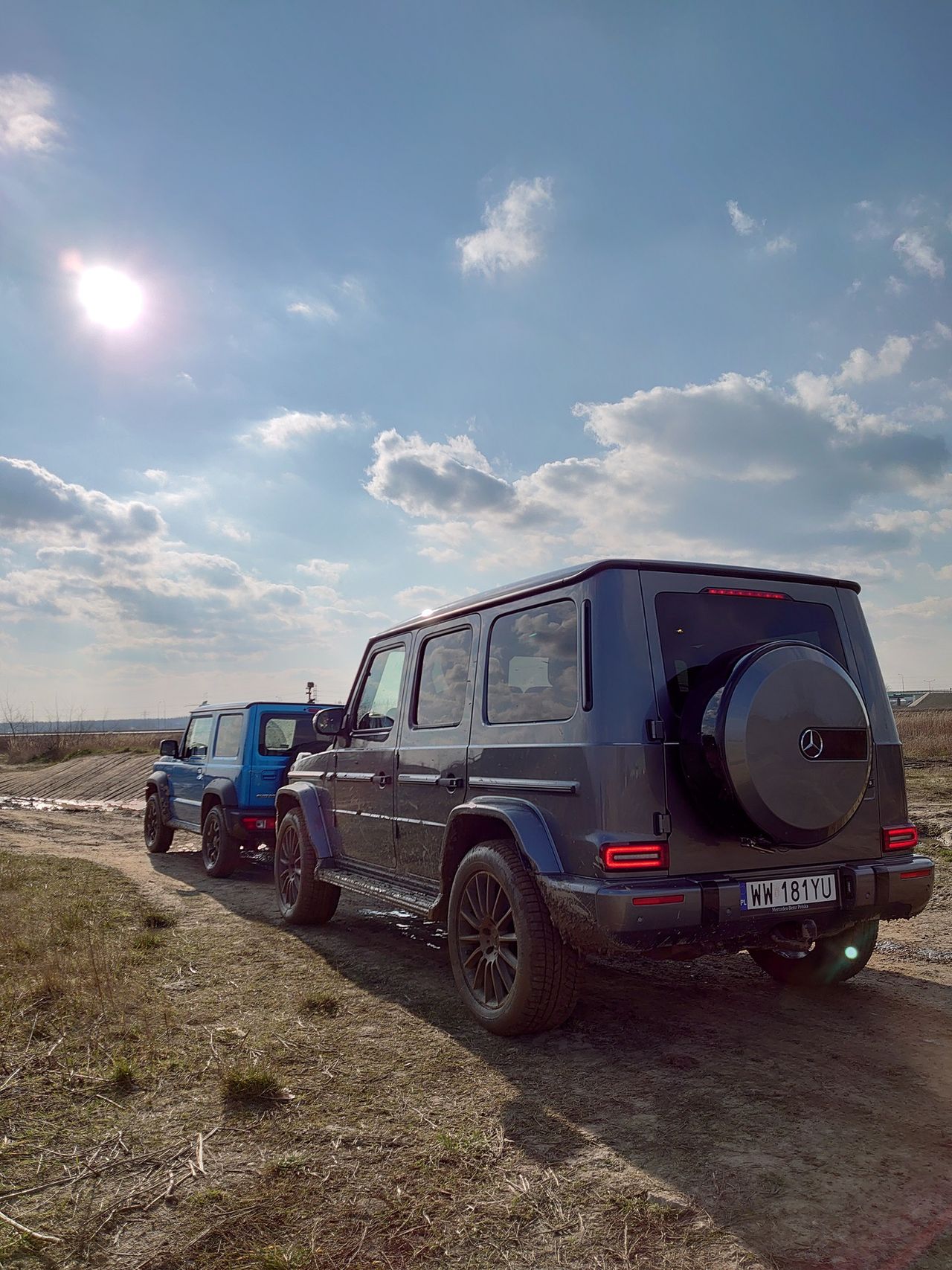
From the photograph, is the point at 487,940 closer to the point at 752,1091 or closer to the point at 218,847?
the point at 752,1091

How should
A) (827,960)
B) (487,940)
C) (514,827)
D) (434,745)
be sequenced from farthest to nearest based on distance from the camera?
(434,745) → (827,960) → (487,940) → (514,827)

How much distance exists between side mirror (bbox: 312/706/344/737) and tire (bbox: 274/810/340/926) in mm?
842

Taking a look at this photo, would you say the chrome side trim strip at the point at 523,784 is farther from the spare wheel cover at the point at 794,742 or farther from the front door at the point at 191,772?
the front door at the point at 191,772

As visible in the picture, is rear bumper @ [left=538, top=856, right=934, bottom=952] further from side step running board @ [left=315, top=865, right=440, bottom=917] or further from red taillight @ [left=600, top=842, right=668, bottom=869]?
side step running board @ [left=315, top=865, right=440, bottom=917]

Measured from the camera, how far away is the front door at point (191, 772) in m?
10.6

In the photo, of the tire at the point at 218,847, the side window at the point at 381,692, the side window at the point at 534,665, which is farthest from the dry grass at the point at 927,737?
the side window at the point at 534,665

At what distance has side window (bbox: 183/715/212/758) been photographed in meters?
10.7

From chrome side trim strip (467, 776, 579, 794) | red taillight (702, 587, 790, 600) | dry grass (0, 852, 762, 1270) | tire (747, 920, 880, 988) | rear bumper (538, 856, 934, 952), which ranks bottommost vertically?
dry grass (0, 852, 762, 1270)

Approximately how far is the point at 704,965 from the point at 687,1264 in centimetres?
351

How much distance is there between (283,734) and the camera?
384 inches

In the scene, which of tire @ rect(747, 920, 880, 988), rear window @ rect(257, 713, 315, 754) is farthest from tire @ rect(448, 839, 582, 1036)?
rear window @ rect(257, 713, 315, 754)

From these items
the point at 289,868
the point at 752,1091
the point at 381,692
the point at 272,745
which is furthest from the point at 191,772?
the point at 752,1091

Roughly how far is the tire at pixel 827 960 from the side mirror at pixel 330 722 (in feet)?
10.4

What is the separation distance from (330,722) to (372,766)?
2.30ft
